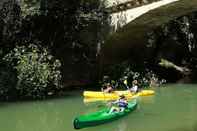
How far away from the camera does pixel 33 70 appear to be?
19906 mm

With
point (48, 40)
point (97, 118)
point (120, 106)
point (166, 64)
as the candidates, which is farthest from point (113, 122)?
point (166, 64)

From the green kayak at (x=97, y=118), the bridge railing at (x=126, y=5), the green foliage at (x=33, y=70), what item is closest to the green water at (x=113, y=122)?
the green kayak at (x=97, y=118)

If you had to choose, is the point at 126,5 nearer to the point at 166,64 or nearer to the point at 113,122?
the point at 166,64

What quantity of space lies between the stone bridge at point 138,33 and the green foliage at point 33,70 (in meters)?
3.54

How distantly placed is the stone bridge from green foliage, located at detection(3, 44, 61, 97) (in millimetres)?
3544

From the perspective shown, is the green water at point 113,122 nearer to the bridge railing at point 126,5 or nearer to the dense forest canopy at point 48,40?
the dense forest canopy at point 48,40

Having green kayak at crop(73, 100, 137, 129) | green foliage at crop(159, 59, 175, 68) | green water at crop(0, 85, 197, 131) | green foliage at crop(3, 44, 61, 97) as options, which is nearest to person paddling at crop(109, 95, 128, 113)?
green kayak at crop(73, 100, 137, 129)

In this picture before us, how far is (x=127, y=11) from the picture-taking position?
2175cm

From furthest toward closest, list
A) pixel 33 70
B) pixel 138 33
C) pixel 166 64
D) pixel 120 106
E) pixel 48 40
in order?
1. pixel 166 64
2. pixel 138 33
3. pixel 48 40
4. pixel 33 70
5. pixel 120 106

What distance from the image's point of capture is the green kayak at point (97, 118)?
13352 millimetres

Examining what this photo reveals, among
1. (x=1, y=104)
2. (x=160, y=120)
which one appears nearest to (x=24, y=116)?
(x=1, y=104)

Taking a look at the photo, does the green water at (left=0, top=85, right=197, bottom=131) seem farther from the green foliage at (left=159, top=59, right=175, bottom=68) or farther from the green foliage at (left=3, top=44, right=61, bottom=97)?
the green foliage at (left=159, top=59, right=175, bottom=68)

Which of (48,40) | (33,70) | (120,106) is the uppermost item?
(48,40)

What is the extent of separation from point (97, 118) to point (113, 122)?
0.81 metres
